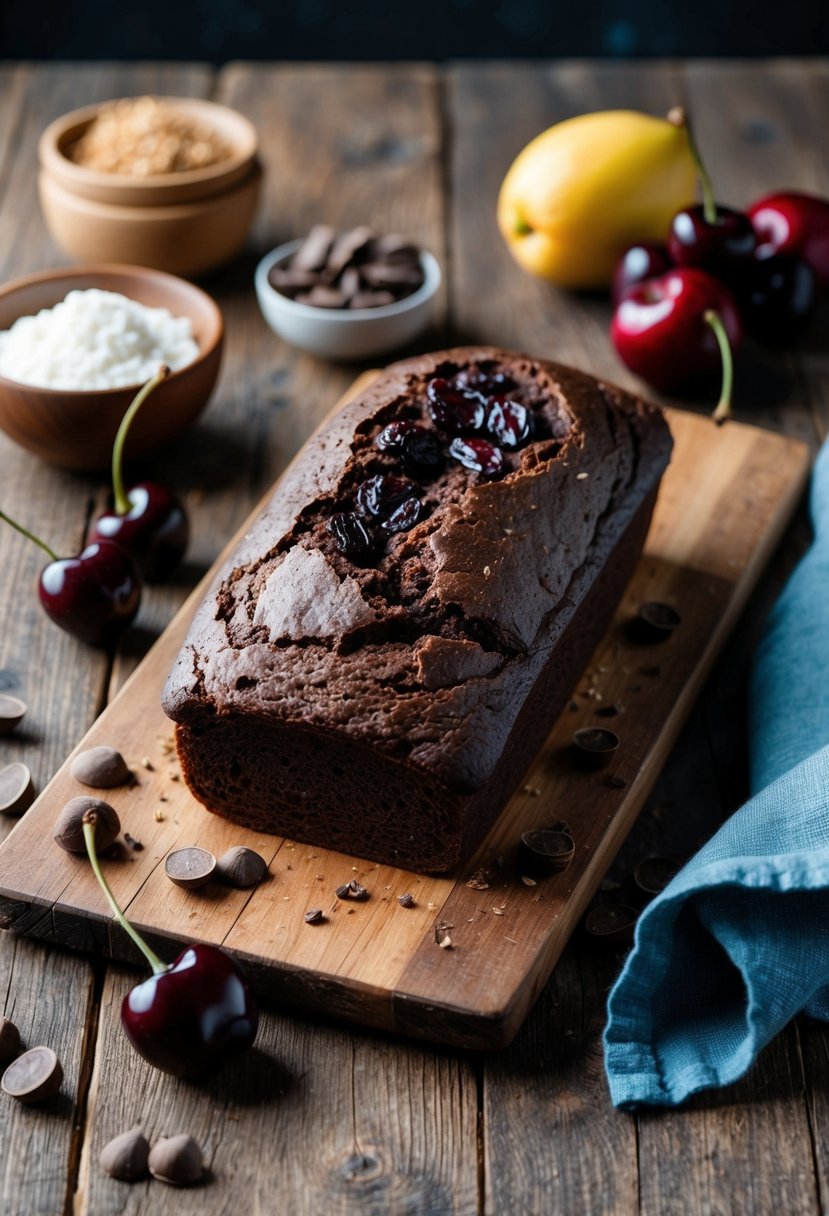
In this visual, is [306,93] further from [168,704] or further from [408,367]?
[168,704]

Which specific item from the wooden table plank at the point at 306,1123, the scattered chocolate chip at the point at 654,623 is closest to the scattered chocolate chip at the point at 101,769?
the wooden table plank at the point at 306,1123

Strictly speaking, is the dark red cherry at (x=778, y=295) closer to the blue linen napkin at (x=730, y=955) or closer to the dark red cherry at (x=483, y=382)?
the dark red cherry at (x=483, y=382)

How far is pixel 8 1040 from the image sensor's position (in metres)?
1.80

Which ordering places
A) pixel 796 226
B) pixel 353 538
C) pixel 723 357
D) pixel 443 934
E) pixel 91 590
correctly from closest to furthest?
pixel 443 934
pixel 353 538
pixel 91 590
pixel 723 357
pixel 796 226

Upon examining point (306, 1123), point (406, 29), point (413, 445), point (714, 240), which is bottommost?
point (406, 29)

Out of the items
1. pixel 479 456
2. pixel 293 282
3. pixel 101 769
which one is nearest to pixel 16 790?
pixel 101 769

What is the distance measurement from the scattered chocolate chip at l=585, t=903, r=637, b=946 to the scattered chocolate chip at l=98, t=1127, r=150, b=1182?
69cm

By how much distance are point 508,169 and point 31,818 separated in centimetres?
266

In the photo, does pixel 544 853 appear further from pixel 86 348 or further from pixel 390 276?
pixel 390 276

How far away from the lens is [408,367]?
98.4 inches

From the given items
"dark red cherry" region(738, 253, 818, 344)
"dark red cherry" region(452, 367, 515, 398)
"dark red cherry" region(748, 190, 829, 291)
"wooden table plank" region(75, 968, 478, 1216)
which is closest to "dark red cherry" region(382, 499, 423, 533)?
"dark red cherry" region(452, 367, 515, 398)

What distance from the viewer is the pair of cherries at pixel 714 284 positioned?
3057 millimetres

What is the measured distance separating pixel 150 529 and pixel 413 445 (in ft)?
1.95

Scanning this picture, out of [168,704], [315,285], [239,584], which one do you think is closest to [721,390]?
[315,285]
